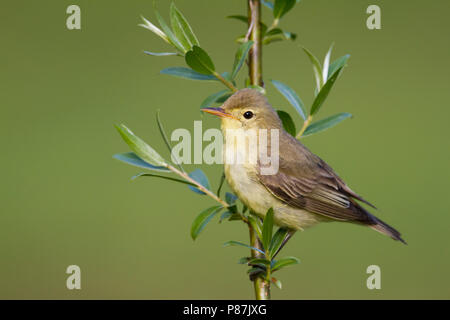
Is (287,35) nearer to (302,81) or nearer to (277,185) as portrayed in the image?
(277,185)

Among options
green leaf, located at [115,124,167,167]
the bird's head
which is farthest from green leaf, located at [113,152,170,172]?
the bird's head

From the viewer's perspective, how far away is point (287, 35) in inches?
79.7

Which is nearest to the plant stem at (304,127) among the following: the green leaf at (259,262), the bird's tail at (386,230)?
the green leaf at (259,262)

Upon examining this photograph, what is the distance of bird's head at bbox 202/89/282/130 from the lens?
2.32m

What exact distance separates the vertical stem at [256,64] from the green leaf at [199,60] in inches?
7.8

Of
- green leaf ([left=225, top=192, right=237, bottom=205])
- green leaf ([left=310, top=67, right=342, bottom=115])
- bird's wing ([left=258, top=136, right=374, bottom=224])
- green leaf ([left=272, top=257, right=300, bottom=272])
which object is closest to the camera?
green leaf ([left=272, top=257, right=300, bottom=272])

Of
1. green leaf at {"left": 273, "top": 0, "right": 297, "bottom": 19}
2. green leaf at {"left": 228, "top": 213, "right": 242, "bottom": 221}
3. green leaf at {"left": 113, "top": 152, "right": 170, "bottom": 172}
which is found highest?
green leaf at {"left": 273, "top": 0, "right": 297, "bottom": 19}

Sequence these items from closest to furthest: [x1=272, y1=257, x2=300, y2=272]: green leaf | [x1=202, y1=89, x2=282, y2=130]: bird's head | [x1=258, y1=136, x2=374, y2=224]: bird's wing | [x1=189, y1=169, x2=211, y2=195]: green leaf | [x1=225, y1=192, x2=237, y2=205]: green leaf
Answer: [x1=272, y1=257, x2=300, y2=272]: green leaf < [x1=189, y1=169, x2=211, y2=195]: green leaf < [x1=225, y1=192, x2=237, y2=205]: green leaf < [x1=202, y1=89, x2=282, y2=130]: bird's head < [x1=258, y1=136, x2=374, y2=224]: bird's wing

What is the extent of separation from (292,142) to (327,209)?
0.37 m

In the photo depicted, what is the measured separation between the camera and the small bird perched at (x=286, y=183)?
236 cm

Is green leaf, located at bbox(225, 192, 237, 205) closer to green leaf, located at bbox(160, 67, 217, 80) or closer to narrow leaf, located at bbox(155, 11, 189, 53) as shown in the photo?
green leaf, located at bbox(160, 67, 217, 80)

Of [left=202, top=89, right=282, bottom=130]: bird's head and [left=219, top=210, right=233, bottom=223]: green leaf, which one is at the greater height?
[left=202, top=89, right=282, bottom=130]: bird's head

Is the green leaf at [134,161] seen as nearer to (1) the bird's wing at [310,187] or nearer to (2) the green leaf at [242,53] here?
(2) the green leaf at [242,53]

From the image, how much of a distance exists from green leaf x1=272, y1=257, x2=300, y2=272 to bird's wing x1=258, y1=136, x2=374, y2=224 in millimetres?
716
